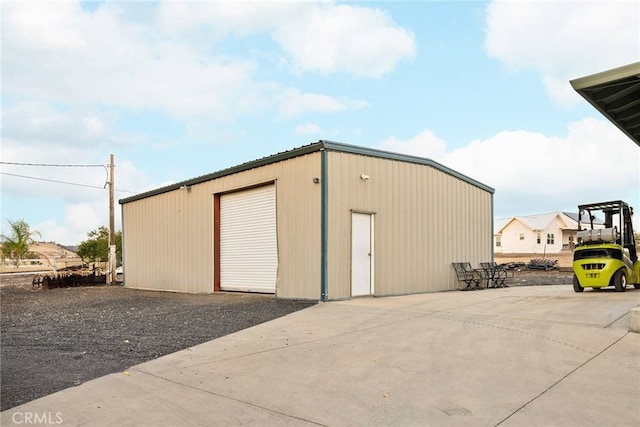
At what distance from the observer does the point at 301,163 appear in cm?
1191

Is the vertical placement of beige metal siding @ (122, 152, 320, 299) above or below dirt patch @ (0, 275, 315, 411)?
above

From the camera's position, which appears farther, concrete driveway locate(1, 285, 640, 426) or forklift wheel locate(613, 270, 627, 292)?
forklift wheel locate(613, 270, 627, 292)

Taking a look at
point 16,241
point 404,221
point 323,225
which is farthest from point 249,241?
point 16,241

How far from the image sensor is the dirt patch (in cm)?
538

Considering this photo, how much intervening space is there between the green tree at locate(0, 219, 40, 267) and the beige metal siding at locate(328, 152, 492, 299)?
123ft

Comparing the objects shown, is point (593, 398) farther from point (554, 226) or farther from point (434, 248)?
point (554, 226)

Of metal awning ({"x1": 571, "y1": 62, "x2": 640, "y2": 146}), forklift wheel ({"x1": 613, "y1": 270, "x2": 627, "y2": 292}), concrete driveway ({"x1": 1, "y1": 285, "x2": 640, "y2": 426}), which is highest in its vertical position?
metal awning ({"x1": 571, "y1": 62, "x2": 640, "y2": 146})

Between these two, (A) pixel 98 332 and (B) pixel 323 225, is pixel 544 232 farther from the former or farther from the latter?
(A) pixel 98 332

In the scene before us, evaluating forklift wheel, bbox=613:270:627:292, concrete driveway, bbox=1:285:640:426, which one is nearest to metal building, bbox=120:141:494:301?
concrete driveway, bbox=1:285:640:426

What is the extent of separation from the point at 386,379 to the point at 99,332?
541cm

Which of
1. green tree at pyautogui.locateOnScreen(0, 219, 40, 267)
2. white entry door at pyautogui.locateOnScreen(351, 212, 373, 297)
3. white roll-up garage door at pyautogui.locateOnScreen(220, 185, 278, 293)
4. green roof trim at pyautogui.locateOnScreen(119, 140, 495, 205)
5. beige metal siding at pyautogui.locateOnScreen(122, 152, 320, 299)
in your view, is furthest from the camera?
green tree at pyautogui.locateOnScreen(0, 219, 40, 267)

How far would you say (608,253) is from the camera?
12.0 m

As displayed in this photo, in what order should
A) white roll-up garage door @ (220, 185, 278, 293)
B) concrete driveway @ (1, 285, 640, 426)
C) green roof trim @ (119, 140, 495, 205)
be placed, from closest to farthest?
1. concrete driveway @ (1, 285, 640, 426)
2. green roof trim @ (119, 140, 495, 205)
3. white roll-up garage door @ (220, 185, 278, 293)

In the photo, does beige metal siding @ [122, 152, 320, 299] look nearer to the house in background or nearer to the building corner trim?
the building corner trim
